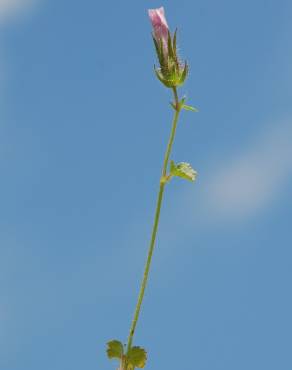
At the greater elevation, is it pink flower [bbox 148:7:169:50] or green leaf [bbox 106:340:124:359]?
pink flower [bbox 148:7:169:50]

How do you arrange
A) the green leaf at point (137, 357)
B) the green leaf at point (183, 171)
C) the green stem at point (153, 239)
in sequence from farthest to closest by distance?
the green leaf at point (183, 171) → the green leaf at point (137, 357) → the green stem at point (153, 239)

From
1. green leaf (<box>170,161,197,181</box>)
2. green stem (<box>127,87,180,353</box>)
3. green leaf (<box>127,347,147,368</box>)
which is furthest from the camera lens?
green leaf (<box>170,161,197,181</box>)

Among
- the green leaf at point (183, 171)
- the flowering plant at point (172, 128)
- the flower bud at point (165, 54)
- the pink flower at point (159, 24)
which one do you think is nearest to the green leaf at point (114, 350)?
the flowering plant at point (172, 128)

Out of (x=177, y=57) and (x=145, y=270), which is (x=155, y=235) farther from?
(x=177, y=57)

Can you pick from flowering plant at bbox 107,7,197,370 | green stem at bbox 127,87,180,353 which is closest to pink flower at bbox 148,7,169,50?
flowering plant at bbox 107,7,197,370

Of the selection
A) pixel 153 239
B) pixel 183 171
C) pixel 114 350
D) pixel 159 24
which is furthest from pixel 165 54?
Answer: pixel 114 350

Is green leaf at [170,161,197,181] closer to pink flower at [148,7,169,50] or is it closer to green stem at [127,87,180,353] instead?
green stem at [127,87,180,353]

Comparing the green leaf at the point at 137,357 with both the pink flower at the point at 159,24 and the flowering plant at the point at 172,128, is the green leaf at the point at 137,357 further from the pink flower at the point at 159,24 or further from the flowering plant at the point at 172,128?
the pink flower at the point at 159,24
